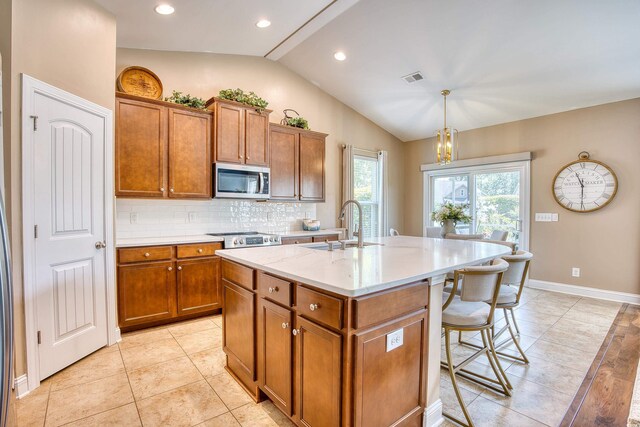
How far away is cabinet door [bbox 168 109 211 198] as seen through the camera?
3.49 m

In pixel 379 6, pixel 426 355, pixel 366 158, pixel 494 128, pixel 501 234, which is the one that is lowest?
pixel 426 355

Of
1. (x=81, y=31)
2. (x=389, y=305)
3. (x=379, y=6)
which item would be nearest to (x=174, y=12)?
(x=81, y=31)

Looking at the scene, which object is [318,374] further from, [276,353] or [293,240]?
[293,240]

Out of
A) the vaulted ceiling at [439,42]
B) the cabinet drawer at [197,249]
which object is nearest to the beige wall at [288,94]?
the vaulted ceiling at [439,42]

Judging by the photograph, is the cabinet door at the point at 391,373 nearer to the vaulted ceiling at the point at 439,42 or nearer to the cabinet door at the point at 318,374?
the cabinet door at the point at 318,374

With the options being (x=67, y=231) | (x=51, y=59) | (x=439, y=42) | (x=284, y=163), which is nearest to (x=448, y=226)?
(x=439, y=42)

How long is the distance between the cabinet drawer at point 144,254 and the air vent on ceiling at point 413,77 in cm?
370

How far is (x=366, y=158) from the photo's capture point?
5.81 metres

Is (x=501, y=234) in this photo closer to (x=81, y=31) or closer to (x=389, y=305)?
(x=389, y=305)

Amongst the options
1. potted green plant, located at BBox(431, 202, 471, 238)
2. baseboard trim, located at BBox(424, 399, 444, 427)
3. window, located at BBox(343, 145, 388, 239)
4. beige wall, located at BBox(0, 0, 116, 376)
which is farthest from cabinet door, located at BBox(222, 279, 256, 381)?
window, located at BBox(343, 145, 388, 239)

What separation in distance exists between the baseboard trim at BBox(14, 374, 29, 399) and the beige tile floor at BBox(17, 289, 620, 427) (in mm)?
47

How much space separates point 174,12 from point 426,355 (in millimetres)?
3579

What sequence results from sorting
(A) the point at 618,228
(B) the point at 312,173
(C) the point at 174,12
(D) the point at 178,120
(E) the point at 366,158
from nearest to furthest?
(C) the point at 174,12, (D) the point at 178,120, (A) the point at 618,228, (B) the point at 312,173, (E) the point at 366,158

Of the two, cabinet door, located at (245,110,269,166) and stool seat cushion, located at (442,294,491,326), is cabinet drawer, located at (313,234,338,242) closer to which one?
cabinet door, located at (245,110,269,166)
